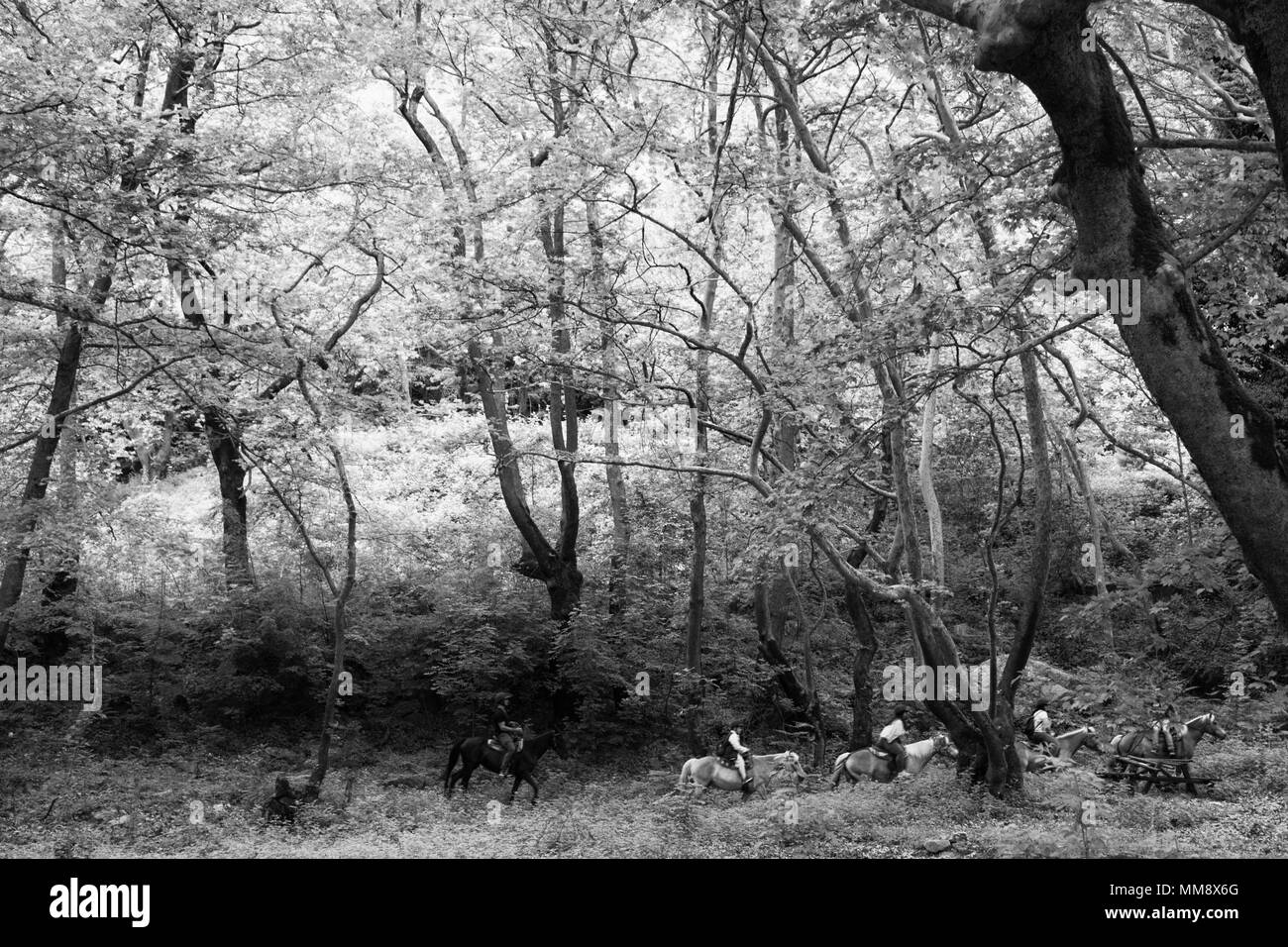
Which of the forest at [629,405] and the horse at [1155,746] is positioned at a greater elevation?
the forest at [629,405]

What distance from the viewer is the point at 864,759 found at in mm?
11844

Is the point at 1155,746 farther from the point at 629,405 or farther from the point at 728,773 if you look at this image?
the point at 629,405

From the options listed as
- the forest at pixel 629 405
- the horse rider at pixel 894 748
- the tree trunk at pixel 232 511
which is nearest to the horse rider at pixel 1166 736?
the forest at pixel 629 405

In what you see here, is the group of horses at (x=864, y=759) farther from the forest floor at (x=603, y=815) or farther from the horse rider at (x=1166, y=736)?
the forest floor at (x=603, y=815)

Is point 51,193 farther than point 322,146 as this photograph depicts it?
No

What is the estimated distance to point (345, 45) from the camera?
12.9 metres

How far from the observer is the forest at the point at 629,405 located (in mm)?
7219

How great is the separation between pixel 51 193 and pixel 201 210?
5.88 ft

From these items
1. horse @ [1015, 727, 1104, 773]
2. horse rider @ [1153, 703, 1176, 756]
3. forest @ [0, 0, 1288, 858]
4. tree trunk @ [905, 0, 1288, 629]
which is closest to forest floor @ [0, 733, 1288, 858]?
forest @ [0, 0, 1288, 858]

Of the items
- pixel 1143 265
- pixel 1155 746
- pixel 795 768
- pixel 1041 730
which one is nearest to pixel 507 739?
pixel 795 768

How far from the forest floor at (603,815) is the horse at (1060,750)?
0.65 ft

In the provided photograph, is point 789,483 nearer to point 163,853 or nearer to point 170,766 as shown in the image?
point 163,853

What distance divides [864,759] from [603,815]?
3151mm
